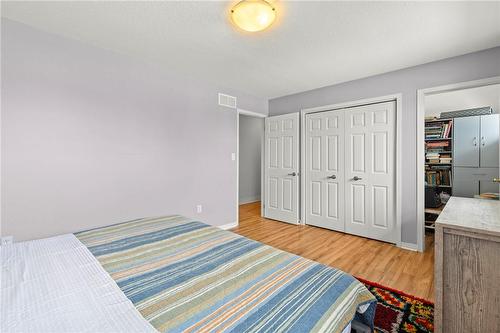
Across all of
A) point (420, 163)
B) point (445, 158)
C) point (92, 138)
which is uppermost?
point (92, 138)

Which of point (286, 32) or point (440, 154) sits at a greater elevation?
point (286, 32)

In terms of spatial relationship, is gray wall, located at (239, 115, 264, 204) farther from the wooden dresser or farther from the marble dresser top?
the wooden dresser

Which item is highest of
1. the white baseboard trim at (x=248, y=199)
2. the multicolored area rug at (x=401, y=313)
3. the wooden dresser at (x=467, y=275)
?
the wooden dresser at (x=467, y=275)

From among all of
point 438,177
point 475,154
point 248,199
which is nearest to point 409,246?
point 438,177

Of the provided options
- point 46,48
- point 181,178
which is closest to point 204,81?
point 181,178

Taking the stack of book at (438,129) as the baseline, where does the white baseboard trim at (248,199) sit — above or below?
below

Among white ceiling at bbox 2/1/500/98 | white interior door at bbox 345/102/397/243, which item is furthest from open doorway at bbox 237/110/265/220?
white ceiling at bbox 2/1/500/98

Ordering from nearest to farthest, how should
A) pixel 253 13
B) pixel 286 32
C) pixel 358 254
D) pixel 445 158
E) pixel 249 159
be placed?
pixel 253 13
pixel 286 32
pixel 358 254
pixel 445 158
pixel 249 159

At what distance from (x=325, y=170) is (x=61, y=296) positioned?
11.4ft

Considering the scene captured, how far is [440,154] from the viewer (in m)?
4.44

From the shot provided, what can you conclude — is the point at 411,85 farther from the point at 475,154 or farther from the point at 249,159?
the point at 249,159

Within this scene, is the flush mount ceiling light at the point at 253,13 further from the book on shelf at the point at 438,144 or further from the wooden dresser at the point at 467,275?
the book on shelf at the point at 438,144

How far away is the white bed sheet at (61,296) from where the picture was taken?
2.41 feet

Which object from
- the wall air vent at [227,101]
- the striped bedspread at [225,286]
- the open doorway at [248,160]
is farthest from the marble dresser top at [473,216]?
the open doorway at [248,160]
